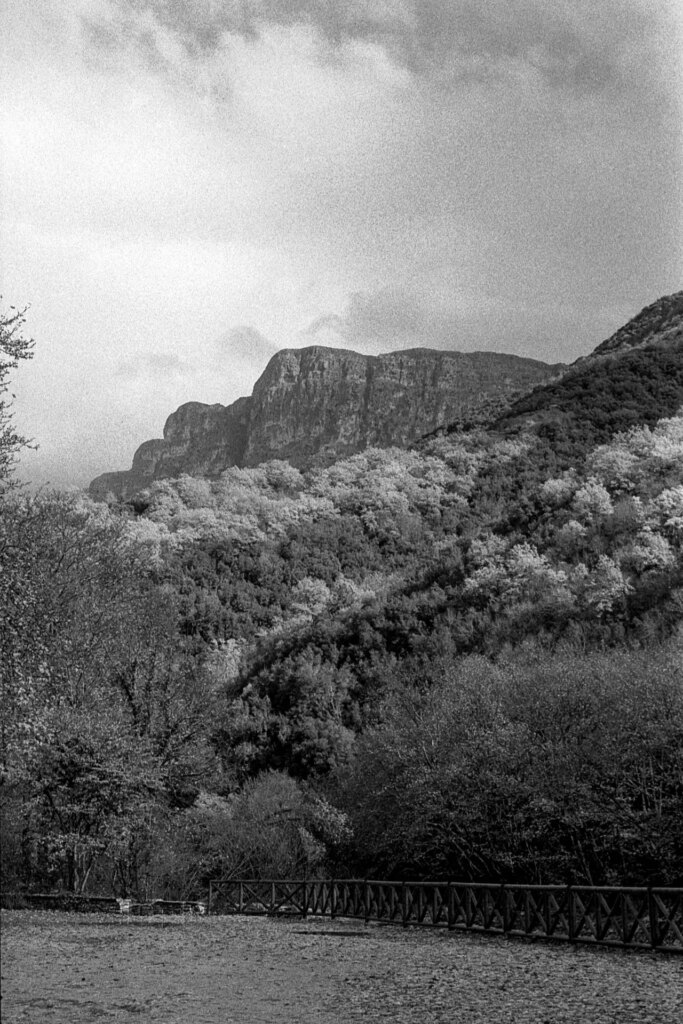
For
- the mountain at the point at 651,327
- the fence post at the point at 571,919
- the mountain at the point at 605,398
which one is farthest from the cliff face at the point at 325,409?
the fence post at the point at 571,919

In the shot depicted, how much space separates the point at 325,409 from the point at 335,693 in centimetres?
9310

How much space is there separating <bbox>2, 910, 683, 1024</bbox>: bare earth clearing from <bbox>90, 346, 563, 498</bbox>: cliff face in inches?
2807

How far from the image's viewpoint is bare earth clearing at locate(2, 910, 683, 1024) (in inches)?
237

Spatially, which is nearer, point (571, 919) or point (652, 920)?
point (652, 920)

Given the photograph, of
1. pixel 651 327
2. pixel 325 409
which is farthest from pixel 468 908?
pixel 651 327

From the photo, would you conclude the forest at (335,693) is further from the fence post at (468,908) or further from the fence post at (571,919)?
the fence post at (571,919)

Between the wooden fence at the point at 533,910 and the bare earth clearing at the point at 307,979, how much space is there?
0.58m

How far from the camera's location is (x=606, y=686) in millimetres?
28344

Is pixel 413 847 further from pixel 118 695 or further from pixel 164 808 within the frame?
pixel 118 695

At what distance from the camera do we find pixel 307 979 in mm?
11570

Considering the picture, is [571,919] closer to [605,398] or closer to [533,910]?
[533,910]

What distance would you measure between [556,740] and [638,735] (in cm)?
285

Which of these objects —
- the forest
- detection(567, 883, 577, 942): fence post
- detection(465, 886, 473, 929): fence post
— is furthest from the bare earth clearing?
the forest

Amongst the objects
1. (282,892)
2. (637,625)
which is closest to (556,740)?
(282,892)
